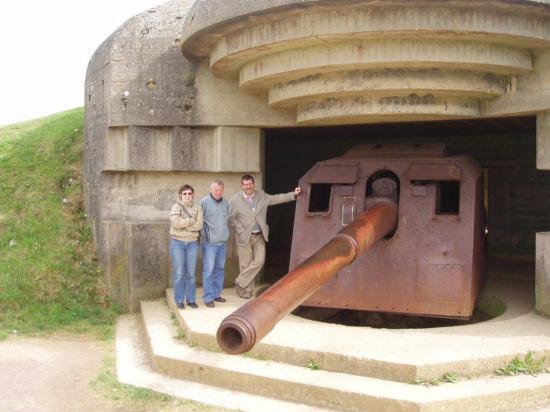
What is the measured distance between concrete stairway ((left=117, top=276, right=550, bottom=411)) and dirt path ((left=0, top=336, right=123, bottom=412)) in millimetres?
516

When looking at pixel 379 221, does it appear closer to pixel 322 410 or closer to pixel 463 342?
pixel 463 342

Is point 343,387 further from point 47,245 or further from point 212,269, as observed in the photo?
point 47,245

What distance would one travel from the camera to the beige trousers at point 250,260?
5699 millimetres

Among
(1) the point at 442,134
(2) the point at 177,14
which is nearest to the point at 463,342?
(2) the point at 177,14

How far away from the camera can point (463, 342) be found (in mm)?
4043

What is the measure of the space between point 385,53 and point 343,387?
243 centimetres

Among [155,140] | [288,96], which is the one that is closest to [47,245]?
[155,140]

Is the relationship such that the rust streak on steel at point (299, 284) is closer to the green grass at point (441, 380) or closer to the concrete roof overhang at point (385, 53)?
the green grass at point (441, 380)

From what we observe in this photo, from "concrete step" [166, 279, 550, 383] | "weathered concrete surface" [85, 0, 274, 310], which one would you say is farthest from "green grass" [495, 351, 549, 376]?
"weathered concrete surface" [85, 0, 274, 310]

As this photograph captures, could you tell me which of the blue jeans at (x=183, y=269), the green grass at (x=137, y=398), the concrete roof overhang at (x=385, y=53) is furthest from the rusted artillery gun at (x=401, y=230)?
the green grass at (x=137, y=398)

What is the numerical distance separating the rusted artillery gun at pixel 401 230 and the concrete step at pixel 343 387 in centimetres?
98

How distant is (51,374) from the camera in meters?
4.45

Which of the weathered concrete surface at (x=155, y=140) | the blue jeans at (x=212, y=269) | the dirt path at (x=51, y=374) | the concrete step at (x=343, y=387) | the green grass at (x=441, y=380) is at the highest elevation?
the weathered concrete surface at (x=155, y=140)

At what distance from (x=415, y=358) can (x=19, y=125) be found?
909 centimetres
